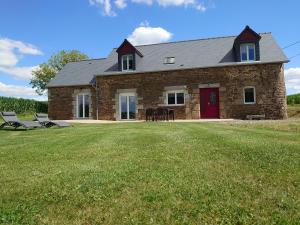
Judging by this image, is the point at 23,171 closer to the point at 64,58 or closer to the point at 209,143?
the point at 209,143

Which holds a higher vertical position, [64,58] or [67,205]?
[64,58]

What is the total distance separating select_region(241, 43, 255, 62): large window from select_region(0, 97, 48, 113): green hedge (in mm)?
27278

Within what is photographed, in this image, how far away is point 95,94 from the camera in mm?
27250

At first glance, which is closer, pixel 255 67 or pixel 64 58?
pixel 255 67

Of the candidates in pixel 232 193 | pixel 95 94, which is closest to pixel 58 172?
pixel 232 193

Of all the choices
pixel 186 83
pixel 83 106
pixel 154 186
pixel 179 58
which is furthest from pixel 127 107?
pixel 154 186

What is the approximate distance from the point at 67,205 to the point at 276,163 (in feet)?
13.7

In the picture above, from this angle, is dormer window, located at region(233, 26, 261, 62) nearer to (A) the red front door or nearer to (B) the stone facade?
(B) the stone facade

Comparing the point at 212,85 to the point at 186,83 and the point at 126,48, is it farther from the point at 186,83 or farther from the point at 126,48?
the point at 126,48

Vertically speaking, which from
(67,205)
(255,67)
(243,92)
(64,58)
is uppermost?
(64,58)

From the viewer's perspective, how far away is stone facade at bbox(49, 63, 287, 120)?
23.0 metres

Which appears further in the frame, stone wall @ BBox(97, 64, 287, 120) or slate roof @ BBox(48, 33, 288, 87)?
slate roof @ BBox(48, 33, 288, 87)

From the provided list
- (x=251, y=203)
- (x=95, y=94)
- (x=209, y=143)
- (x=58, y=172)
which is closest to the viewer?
(x=251, y=203)

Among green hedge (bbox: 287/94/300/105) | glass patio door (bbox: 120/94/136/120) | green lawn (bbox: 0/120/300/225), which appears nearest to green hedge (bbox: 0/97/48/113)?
glass patio door (bbox: 120/94/136/120)
